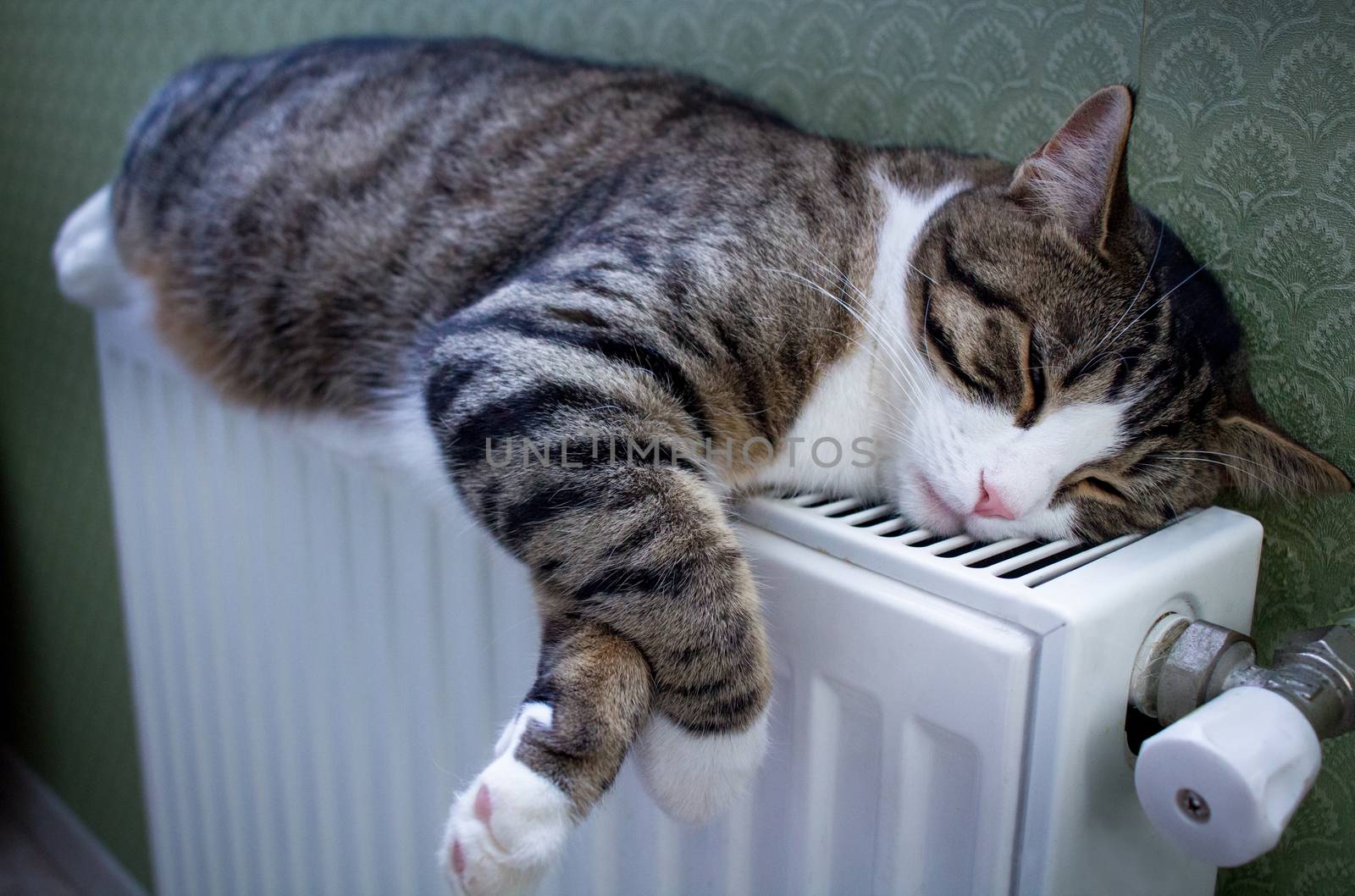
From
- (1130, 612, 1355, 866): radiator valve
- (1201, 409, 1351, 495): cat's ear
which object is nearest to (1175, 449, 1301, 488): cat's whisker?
(1201, 409, 1351, 495): cat's ear

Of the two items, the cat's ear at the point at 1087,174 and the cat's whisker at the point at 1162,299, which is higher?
the cat's ear at the point at 1087,174

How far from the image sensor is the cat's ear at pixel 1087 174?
66 centimetres

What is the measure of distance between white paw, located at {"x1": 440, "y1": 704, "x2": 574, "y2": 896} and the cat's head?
312 millimetres

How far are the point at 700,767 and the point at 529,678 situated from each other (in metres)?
0.20

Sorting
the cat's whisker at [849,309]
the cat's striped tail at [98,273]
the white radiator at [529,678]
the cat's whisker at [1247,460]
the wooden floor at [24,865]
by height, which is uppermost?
the cat's whisker at [849,309]

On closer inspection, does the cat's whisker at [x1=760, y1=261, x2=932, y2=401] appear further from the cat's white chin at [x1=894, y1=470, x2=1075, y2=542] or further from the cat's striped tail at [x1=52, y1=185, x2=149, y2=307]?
the cat's striped tail at [x1=52, y1=185, x2=149, y2=307]

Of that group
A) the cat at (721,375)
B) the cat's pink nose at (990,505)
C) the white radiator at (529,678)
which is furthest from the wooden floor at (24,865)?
the cat's pink nose at (990,505)

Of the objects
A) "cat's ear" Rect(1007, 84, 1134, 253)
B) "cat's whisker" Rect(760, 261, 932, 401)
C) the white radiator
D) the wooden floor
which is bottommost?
the wooden floor

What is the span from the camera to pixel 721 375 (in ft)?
2.50

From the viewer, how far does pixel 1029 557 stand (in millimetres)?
638

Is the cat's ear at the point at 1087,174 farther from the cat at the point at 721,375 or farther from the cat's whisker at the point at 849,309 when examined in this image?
the cat's whisker at the point at 849,309

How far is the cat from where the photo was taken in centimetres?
66

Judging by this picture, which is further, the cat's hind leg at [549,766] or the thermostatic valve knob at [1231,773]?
the cat's hind leg at [549,766]

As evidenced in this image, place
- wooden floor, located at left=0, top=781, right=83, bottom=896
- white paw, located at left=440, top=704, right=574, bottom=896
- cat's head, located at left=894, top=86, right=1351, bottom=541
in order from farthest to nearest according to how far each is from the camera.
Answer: wooden floor, located at left=0, top=781, right=83, bottom=896 → cat's head, located at left=894, top=86, right=1351, bottom=541 → white paw, located at left=440, top=704, right=574, bottom=896
